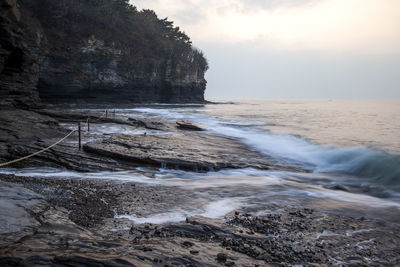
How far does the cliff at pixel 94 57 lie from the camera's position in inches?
1110

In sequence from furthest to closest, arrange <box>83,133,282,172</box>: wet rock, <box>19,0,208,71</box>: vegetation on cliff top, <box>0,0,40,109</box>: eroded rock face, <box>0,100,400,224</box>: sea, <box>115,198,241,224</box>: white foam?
<box>19,0,208,71</box>: vegetation on cliff top < <box>0,0,40,109</box>: eroded rock face < <box>83,133,282,172</box>: wet rock < <box>0,100,400,224</box>: sea < <box>115,198,241,224</box>: white foam

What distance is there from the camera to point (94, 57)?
44531 mm

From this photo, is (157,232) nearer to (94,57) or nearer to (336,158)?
(336,158)

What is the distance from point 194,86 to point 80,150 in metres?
61.8

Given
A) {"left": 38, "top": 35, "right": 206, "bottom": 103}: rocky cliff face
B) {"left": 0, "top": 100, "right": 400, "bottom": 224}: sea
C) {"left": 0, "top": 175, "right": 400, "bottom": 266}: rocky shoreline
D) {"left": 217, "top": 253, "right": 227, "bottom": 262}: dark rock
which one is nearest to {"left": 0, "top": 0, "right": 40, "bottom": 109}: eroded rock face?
{"left": 0, "top": 100, "right": 400, "bottom": 224}: sea

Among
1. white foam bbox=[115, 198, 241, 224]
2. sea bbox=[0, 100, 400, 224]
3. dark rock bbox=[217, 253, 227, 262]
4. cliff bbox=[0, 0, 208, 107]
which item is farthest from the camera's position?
cliff bbox=[0, 0, 208, 107]

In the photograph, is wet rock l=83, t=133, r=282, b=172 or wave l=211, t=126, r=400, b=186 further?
wave l=211, t=126, r=400, b=186

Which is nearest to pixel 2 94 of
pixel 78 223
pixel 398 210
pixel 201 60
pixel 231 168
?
pixel 231 168

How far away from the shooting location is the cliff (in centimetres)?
2820

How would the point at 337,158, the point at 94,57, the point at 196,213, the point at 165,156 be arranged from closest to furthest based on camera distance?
the point at 196,213 < the point at 165,156 < the point at 337,158 < the point at 94,57

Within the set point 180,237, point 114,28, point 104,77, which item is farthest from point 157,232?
point 114,28

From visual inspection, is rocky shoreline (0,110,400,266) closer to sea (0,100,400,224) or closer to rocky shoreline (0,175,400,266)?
rocky shoreline (0,175,400,266)

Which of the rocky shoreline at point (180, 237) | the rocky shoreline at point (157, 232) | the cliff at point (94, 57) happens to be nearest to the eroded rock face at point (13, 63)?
the cliff at point (94, 57)

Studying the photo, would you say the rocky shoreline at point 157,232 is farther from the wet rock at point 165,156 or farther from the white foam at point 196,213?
the wet rock at point 165,156
